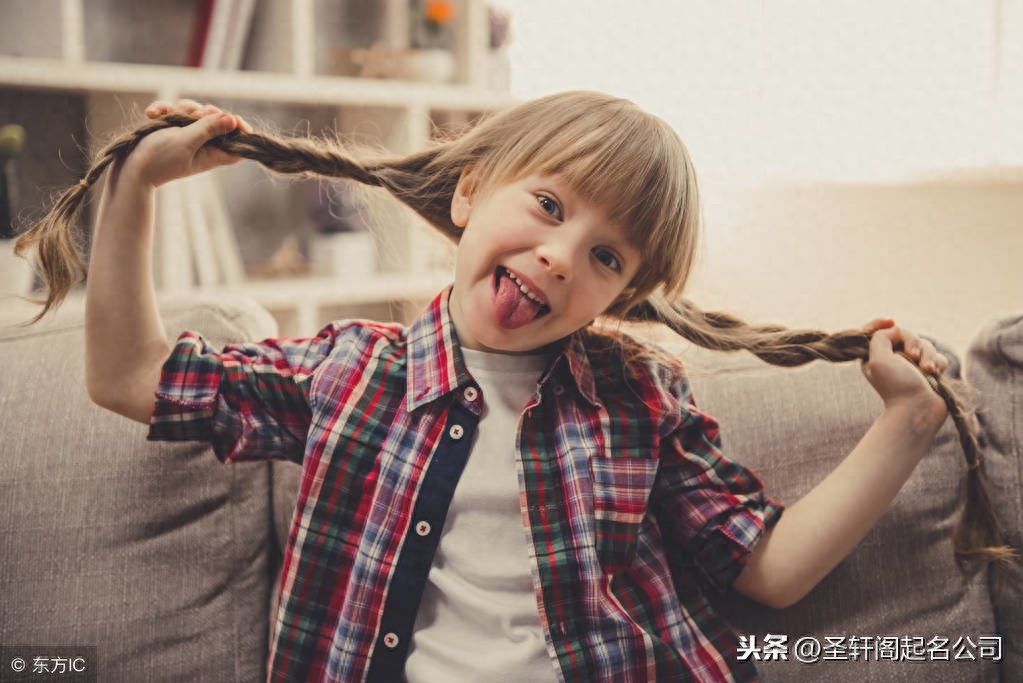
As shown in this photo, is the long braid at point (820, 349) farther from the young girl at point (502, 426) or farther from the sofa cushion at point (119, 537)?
the sofa cushion at point (119, 537)

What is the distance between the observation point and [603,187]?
2.76 ft

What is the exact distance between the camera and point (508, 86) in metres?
2.63

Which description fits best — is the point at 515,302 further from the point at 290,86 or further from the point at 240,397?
the point at 290,86

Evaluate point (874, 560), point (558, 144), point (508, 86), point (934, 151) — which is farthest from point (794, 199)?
point (558, 144)

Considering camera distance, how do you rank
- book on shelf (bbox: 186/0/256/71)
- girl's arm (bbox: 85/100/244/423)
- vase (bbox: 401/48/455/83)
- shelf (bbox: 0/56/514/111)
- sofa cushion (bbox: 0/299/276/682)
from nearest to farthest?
girl's arm (bbox: 85/100/244/423)
sofa cushion (bbox: 0/299/276/682)
shelf (bbox: 0/56/514/111)
book on shelf (bbox: 186/0/256/71)
vase (bbox: 401/48/455/83)

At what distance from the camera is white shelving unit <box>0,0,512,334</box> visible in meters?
1.90

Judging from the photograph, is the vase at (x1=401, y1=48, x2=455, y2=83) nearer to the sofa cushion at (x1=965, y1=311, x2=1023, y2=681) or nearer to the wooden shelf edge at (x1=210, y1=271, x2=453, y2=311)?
the wooden shelf edge at (x1=210, y1=271, x2=453, y2=311)

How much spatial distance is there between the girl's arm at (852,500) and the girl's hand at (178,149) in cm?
70

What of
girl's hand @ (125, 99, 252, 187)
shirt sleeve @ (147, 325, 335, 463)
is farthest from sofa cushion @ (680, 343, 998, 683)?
girl's hand @ (125, 99, 252, 187)

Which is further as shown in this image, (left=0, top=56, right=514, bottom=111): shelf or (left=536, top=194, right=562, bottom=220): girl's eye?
(left=0, top=56, right=514, bottom=111): shelf

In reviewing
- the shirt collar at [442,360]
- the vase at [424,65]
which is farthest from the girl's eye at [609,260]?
the vase at [424,65]

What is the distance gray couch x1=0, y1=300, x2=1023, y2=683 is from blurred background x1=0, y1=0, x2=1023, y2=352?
578mm

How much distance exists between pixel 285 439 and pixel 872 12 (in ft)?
5.82

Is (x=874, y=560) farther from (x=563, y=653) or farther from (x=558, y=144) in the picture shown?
(x=558, y=144)
